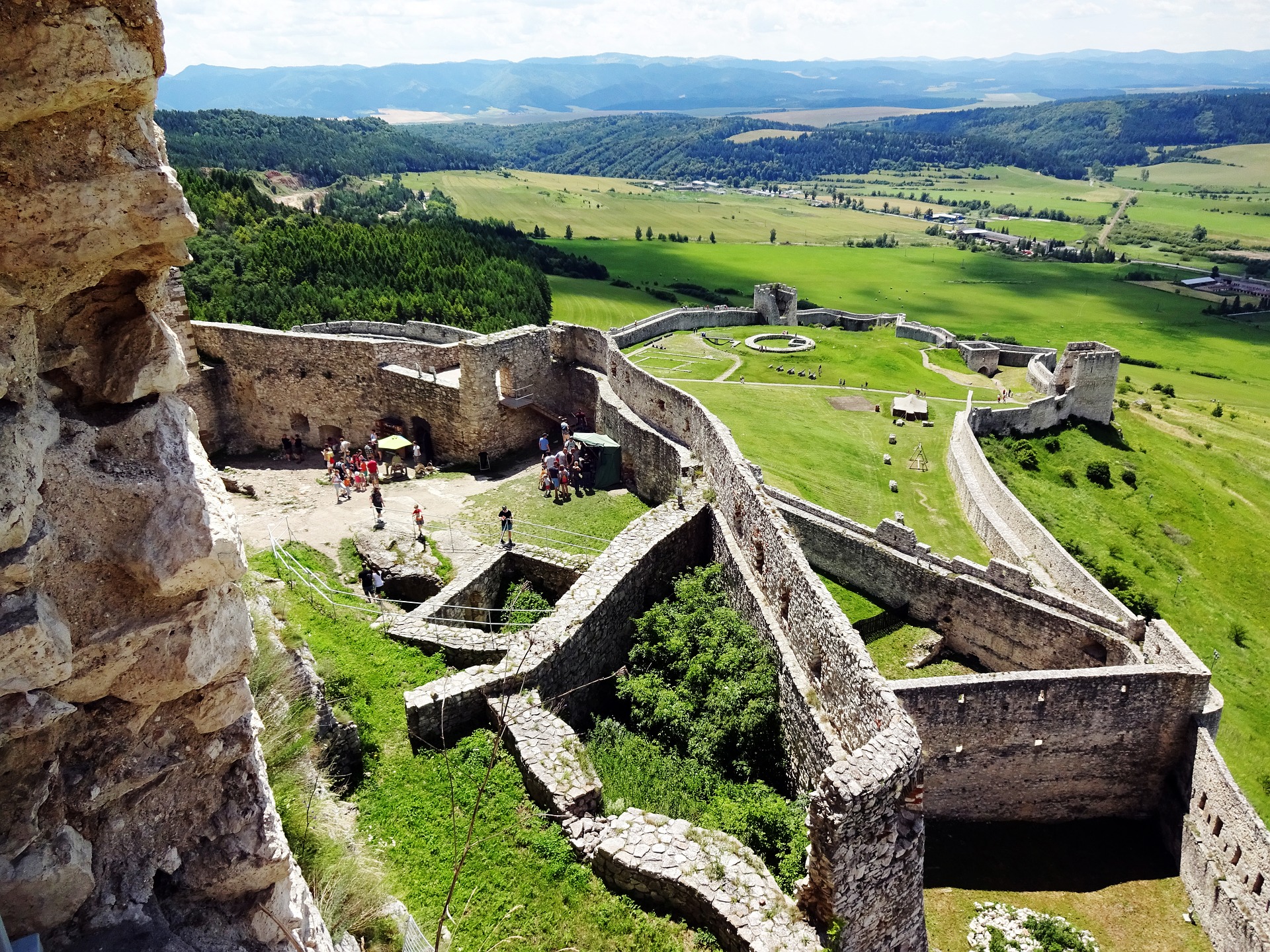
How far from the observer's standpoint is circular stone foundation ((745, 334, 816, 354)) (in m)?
45.9

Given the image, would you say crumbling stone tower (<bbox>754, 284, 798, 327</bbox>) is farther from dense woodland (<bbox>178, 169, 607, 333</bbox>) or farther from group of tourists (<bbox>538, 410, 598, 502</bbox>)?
group of tourists (<bbox>538, 410, 598, 502</bbox>)

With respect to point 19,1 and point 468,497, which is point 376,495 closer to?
point 468,497

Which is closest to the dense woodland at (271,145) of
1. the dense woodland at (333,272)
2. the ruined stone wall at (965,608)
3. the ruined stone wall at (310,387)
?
the dense woodland at (333,272)

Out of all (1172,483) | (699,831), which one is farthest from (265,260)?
(1172,483)

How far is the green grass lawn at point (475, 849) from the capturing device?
8914 mm

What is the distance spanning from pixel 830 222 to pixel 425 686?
192 metres

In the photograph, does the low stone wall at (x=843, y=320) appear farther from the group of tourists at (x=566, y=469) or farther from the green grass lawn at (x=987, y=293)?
the group of tourists at (x=566, y=469)

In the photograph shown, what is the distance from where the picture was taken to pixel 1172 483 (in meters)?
41.0

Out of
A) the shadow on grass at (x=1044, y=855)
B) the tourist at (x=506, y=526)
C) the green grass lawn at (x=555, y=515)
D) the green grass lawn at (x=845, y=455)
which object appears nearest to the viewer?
the shadow on grass at (x=1044, y=855)

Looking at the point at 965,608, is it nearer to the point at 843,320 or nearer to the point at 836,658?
the point at 836,658

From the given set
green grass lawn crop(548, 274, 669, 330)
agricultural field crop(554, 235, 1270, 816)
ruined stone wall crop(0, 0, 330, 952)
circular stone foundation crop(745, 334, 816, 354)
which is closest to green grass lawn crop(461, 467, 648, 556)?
agricultural field crop(554, 235, 1270, 816)

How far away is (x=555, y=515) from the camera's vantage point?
22.0m

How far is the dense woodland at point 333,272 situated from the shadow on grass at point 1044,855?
36827mm

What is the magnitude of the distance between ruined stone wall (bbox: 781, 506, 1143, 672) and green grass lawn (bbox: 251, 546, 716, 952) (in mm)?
14989
